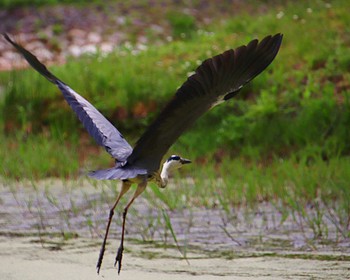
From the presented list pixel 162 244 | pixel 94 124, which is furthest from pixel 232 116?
pixel 94 124

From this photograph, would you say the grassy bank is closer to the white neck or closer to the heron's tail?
the white neck

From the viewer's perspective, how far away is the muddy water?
5.20 m

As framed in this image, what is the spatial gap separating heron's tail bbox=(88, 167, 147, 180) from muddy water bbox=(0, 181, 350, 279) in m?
0.65

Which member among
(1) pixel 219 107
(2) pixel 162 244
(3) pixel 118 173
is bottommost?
(2) pixel 162 244

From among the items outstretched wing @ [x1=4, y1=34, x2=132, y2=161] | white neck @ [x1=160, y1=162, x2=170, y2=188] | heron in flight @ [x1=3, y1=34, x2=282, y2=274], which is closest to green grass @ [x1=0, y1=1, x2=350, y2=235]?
white neck @ [x1=160, y1=162, x2=170, y2=188]

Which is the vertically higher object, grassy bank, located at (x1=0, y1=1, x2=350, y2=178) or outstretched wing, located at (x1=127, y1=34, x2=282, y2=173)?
grassy bank, located at (x1=0, y1=1, x2=350, y2=178)

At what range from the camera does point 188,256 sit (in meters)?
5.61

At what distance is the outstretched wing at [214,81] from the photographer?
14.5ft

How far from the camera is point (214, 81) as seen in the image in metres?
4.46

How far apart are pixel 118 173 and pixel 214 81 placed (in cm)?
65

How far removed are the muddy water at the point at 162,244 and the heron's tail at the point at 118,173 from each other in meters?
0.65

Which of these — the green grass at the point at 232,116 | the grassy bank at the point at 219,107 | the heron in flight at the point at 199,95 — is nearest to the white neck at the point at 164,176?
the heron in flight at the point at 199,95

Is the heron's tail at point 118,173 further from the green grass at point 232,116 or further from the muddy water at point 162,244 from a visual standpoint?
the green grass at point 232,116

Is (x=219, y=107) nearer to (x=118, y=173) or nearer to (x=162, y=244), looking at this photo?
(x=162, y=244)
